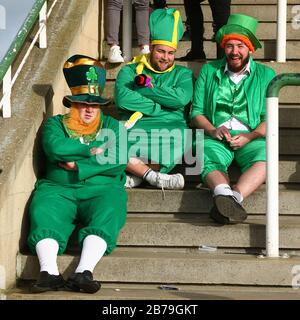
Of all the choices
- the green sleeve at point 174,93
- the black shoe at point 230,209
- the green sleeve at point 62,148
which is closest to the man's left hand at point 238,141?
the green sleeve at point 174,93

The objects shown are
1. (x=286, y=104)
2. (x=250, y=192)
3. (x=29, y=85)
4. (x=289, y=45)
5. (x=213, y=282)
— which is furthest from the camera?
(x=289, y=45)

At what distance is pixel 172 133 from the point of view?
6551 millimetres

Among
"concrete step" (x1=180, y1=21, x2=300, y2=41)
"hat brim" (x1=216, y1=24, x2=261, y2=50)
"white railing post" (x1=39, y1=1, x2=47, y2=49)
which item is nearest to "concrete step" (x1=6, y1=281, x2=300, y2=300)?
"hat brim" (x1=216, y1=24, x2=261, y2=50)

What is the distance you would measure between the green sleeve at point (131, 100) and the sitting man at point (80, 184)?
0.29 m

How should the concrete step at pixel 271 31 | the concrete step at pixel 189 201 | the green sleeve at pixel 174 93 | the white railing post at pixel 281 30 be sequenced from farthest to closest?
1. the concrete step at pixel 271 31
2. the white railing post at pixel 281 30
3. the green sleeve at pixel 174 93
4. the concrete step at pixel 189 201

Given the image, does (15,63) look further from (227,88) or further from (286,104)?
(286,104)

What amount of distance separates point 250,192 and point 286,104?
1.31 meters

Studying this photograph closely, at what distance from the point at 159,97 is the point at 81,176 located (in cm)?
97

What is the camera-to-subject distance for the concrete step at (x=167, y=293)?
210 inches

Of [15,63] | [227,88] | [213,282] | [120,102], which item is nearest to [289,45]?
[227,88]

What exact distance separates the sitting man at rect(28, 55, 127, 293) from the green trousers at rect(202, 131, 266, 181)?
1.96 ft

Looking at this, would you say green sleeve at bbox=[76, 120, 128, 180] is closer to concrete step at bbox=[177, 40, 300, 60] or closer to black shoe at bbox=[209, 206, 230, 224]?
black shoe at bbox=[209, 206, 230, 224]

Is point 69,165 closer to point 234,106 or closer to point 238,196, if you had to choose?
point 238,196

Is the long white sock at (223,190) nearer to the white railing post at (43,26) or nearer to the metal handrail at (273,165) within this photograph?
the metal handrail at (273,165)
